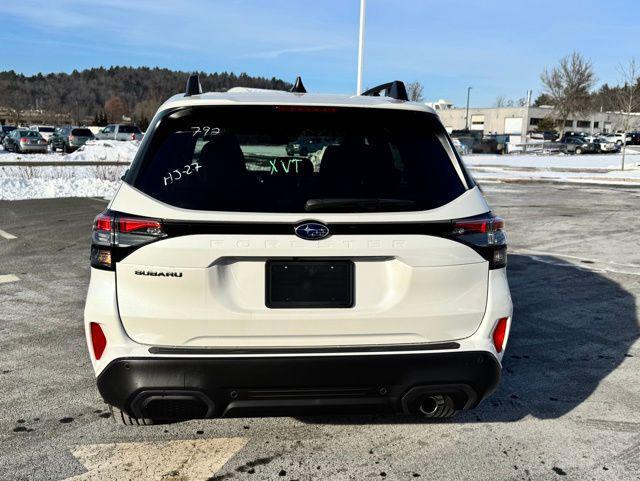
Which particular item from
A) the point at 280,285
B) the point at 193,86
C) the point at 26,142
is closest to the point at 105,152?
the point at 26,142

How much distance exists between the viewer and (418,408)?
9.07ft

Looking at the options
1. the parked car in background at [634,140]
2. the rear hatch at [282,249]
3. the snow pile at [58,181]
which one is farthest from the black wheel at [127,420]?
the parked car in background at [634,140]

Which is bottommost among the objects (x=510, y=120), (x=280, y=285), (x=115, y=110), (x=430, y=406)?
(x=430, y=406)

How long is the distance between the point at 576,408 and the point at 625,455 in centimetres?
55

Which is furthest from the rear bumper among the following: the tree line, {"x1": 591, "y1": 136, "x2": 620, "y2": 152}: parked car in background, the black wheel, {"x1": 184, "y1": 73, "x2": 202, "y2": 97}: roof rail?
the tree line

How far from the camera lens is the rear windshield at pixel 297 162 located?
2.61m

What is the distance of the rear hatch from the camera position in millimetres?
2537

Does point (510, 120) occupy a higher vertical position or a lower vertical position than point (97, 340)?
higher

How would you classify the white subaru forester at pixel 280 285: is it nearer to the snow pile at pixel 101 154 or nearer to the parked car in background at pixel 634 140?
the snow pile at pixel 101 154

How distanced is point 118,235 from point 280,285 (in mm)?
746

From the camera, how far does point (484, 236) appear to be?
2760 millimetres

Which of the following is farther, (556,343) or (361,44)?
(361,44)

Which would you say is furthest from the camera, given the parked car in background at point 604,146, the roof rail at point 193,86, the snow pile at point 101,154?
the parked car in background at point 604,146

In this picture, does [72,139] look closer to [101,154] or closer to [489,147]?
[101,154]
